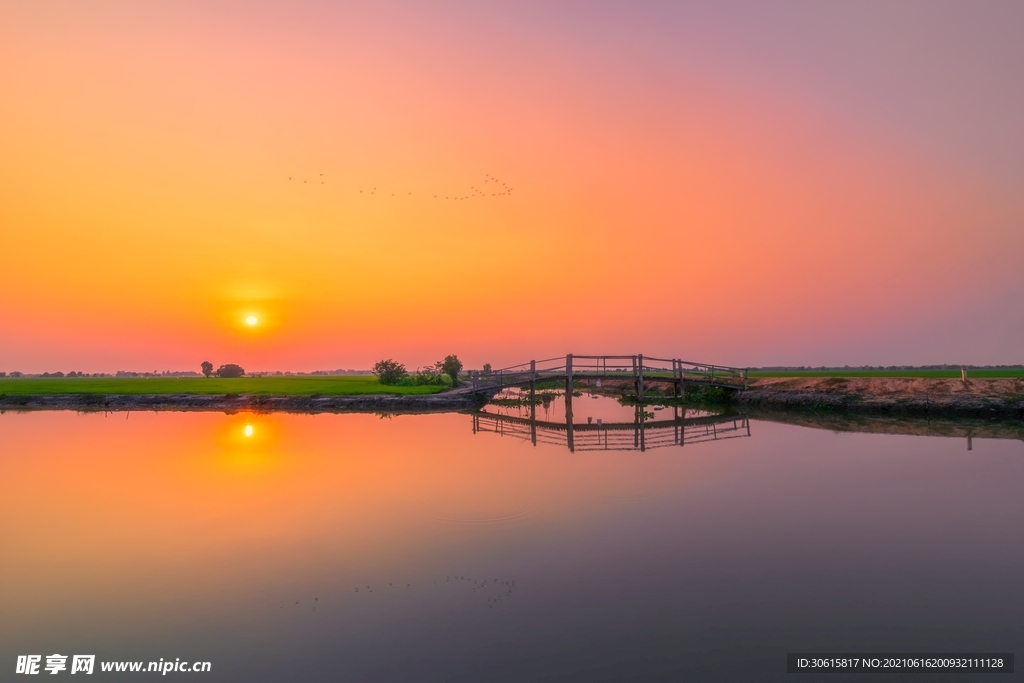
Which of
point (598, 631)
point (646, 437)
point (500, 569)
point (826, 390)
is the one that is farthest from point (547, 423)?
point (598, 631)

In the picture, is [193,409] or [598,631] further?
[193,409]

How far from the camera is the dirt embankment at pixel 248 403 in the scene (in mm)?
43781

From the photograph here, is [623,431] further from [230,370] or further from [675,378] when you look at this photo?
[230,370]

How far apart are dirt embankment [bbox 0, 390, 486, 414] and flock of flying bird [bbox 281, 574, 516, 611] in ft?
107

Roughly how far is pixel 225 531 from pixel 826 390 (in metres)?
41.3

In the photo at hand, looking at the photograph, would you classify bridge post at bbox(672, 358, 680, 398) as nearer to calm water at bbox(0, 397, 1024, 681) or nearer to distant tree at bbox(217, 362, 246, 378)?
calm water at bbox(0, 397, 1024, 681)

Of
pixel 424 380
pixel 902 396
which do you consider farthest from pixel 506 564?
pixel 424 380

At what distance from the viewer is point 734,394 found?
161ft

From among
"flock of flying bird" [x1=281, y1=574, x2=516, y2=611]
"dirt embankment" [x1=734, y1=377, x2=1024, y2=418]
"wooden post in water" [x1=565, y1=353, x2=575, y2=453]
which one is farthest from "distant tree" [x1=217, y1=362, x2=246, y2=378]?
"flock of flying bird" [x1=281, y1=574, x2=516, y2=611]

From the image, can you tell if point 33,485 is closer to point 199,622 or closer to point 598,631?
point 199,622

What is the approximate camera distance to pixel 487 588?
29.6ft

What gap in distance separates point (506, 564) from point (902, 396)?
121ft

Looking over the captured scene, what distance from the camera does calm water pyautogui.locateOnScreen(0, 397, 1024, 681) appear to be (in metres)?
7.09

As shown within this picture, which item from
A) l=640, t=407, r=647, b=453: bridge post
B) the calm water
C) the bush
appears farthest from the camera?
the bush
